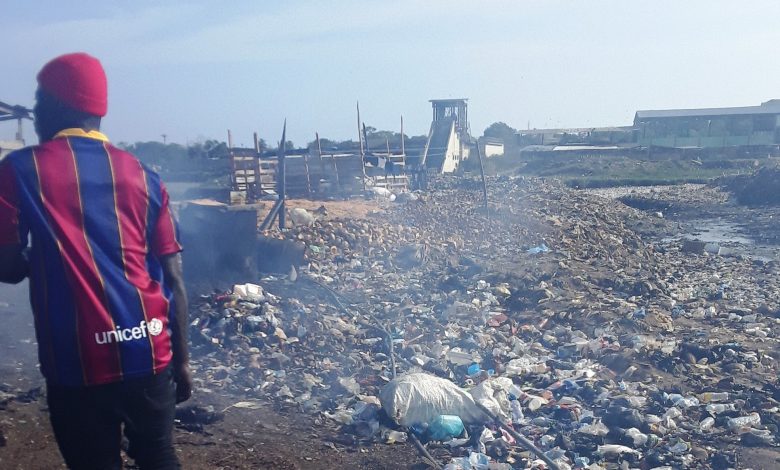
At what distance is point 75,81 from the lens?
77.4 inches

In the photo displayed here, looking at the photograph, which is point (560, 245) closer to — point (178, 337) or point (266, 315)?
point (266, 315)

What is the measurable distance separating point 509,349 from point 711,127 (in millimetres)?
45599

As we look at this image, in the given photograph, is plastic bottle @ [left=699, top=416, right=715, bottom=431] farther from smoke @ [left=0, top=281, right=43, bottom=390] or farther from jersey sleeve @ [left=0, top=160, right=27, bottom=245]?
smoke @ [left=0, top=281, right=43, bottom=390]

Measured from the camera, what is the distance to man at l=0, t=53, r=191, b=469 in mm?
1874

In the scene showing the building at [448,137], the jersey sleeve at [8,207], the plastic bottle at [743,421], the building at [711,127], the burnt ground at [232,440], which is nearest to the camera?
the jersey sleeve at [8,207]

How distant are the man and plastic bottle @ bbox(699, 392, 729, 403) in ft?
15.2

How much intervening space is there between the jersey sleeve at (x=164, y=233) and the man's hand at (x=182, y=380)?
0.37 metres

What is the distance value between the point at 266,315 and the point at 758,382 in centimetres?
450

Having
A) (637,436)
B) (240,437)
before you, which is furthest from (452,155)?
(240,437)

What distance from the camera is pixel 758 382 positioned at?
5805 millimetres

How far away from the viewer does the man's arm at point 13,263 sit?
1883 mm

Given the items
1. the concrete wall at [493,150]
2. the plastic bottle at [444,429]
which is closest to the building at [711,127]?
the concrete wall at [493,150]

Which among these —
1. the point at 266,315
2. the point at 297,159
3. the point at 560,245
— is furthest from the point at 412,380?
the point at 297,159

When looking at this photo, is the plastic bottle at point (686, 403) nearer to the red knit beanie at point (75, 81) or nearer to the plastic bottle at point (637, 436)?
the plastic bottle at point (637, 436)
